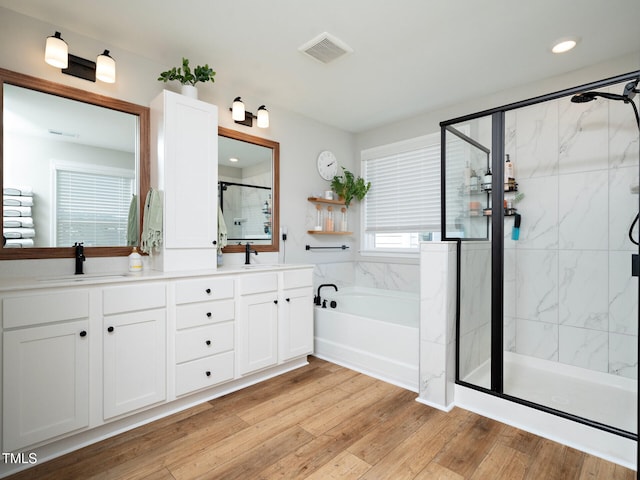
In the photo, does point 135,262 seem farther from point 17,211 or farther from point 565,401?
point 565,401

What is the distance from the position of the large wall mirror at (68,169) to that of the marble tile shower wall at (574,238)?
332 cm

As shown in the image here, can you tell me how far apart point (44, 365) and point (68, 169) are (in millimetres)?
1304

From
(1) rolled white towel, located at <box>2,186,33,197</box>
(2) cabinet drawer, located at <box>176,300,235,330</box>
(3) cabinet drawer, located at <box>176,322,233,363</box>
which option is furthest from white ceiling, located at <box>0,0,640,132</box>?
(3) cabinet drawer, located at <box>176,322,233,363</box>

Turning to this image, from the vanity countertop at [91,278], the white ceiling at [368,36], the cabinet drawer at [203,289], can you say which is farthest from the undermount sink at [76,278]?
the white ceiling at [368,36]

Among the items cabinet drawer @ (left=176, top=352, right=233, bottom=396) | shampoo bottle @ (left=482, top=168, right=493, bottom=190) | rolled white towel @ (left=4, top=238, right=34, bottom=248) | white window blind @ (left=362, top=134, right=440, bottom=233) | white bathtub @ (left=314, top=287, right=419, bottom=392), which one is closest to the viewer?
rolled white towel @ (left=4, top=238, right=34, bottom=248)

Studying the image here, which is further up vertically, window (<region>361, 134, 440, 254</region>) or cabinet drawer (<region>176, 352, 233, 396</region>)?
window (<region>361, 134, 440, 254</region>)

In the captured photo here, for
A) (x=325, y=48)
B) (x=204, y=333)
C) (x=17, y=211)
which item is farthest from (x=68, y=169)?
(x=325, y=48)

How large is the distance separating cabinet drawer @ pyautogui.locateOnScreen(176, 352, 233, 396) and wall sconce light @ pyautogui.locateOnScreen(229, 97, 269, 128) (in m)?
2.10

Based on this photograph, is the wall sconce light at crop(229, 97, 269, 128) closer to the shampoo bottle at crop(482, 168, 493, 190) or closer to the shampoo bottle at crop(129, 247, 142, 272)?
the shampoo bottle at crop(129, 247, 142, 272)

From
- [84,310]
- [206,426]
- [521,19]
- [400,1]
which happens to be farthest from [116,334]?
[521,19]

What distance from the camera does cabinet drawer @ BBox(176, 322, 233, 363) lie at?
7.28 ft

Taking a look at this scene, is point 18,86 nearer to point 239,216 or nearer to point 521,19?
point 239,216

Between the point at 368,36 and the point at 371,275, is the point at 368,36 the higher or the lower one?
the higher one

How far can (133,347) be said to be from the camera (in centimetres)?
201
